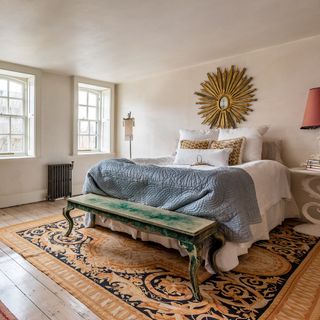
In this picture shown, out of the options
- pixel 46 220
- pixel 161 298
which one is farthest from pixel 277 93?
pixel 46 220

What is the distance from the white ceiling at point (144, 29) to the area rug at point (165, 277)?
2.14 meters

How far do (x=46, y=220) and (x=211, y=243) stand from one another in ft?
7.24

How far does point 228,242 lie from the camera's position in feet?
6.55

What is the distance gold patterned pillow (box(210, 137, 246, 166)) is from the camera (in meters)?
3.05

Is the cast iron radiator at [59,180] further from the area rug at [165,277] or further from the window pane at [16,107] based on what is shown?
the area rug at [165,277]

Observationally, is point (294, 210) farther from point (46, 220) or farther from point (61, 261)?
point (46, 220)

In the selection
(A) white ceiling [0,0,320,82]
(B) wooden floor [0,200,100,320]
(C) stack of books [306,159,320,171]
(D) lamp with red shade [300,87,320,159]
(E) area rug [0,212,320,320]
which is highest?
(A) white ceiling [0,0,320,82]

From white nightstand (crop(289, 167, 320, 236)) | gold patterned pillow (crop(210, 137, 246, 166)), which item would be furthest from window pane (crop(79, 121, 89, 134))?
white nightstand (crop(289, 167, 320, 236))

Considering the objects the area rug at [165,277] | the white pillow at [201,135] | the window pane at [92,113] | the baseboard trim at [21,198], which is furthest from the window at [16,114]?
the white pillow at [201,135]

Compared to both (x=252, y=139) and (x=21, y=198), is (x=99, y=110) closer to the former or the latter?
(x=21, y=198)

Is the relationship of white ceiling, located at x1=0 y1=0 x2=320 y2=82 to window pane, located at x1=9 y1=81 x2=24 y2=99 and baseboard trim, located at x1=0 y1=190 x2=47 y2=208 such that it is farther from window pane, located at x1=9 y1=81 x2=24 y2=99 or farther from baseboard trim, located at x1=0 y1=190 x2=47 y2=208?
baseboard trim, located at x1=0 y1=190 x2=47 y2=208

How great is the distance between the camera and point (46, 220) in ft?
10.7

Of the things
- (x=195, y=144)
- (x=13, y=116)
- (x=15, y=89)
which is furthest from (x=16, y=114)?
(x=195, y=144)

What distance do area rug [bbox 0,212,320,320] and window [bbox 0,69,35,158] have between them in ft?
5.98
